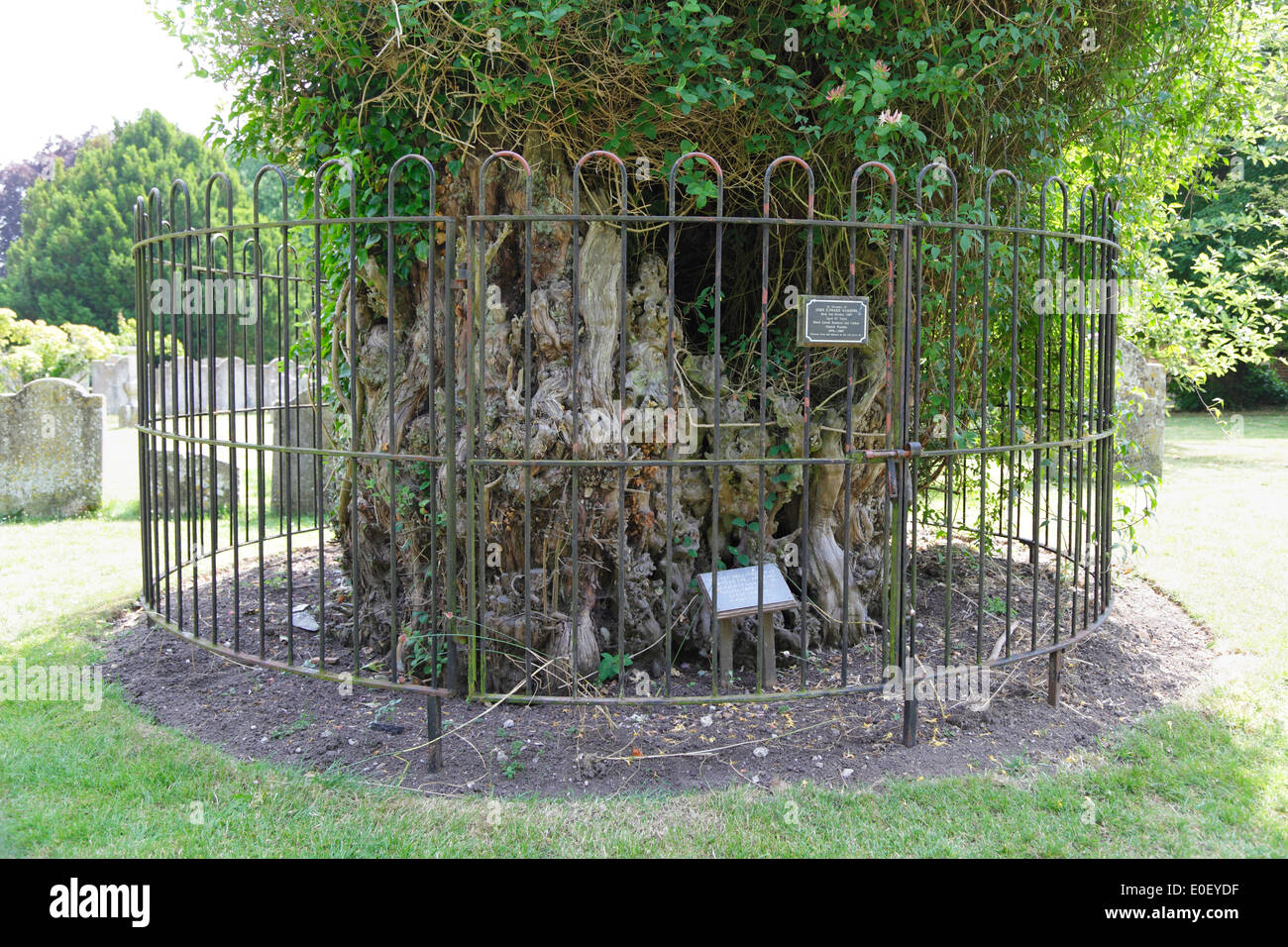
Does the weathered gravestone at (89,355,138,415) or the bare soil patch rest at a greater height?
the weathered gravestone at (89,355,138,415)

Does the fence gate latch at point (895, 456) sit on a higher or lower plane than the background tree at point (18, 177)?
lower

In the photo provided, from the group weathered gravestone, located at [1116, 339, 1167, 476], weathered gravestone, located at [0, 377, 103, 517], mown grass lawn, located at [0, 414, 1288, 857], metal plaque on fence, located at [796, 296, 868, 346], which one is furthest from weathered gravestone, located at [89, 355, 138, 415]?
metal plaque on fence, located at [796, 296, 868, 346]

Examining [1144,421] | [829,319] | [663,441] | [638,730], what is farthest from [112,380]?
[829,319]

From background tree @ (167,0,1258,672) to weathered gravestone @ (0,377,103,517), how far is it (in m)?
5.27

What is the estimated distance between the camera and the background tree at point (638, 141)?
4.15m

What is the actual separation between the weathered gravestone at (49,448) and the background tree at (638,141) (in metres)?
5.27

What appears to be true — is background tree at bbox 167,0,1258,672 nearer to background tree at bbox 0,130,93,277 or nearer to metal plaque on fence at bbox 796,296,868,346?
metal plaque on fence at bbox 796,296,868,346

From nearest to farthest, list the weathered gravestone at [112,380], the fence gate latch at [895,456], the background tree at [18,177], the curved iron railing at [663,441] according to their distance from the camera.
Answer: the fence gate latch at [895,456] → the curved iron railing at [663,441] → the weathered gravestone at [112,380] → the background tree at [18,177]

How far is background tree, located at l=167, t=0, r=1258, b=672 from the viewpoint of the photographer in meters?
4.15

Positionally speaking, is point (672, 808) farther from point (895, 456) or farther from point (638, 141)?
point (638, 141)

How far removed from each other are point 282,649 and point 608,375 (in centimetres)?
259

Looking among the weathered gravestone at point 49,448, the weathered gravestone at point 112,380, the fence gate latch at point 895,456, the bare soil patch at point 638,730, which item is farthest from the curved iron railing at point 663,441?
the weathered gravestone at point 112,380

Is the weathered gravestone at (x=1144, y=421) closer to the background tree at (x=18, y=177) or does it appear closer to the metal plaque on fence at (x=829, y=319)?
the metal plaque on fence at (x=829, y=319)

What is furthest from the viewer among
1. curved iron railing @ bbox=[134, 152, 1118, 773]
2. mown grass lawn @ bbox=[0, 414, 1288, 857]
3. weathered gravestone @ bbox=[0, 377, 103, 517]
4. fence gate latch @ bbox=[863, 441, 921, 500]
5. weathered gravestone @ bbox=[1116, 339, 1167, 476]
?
weathered gravestone @ bbox=[1116, 339, 1167, 476]
